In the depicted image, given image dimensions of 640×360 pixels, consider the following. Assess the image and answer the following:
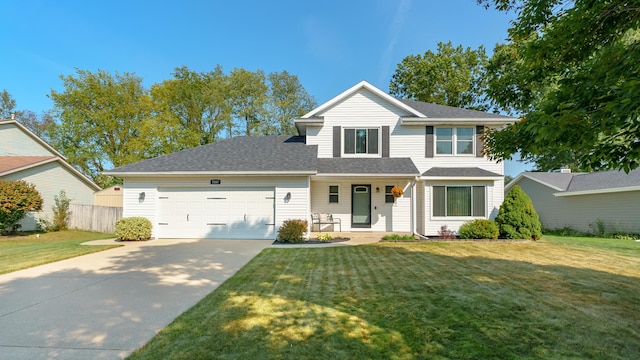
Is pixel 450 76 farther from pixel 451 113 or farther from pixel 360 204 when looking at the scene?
pixel 360 204

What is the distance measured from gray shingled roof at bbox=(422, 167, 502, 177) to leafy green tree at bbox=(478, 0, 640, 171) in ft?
27.3

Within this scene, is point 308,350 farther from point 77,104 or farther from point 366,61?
point 77,104

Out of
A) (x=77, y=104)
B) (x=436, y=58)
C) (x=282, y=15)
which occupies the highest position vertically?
(x=436, y=58)

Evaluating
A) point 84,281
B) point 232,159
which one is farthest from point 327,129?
point 84,281

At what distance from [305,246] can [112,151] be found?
92.1 ft

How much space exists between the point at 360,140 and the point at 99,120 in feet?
89.8

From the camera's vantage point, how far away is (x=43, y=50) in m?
23.2

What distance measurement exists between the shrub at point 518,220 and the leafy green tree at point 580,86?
8.28 meters

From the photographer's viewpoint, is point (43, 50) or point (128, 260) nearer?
point (128, 260)

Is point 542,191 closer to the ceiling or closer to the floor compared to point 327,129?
closer to the floor

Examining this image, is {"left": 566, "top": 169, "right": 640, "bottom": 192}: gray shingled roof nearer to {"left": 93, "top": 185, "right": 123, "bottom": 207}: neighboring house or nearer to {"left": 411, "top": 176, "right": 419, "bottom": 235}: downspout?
{"left": 411, "top": 176, "right": 419, "bottom": 235}: downspout

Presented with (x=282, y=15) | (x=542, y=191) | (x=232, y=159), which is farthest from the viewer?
(x=542, y=191)

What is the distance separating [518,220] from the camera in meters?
11.9

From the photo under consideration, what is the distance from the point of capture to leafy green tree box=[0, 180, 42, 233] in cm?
1463
